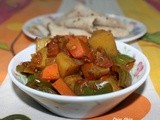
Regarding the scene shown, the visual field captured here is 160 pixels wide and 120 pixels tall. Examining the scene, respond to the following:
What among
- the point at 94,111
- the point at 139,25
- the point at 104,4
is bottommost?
the point at 104,4

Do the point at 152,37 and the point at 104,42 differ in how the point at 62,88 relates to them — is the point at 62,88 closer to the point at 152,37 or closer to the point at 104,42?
the point at 104,42

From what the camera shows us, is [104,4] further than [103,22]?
Yes

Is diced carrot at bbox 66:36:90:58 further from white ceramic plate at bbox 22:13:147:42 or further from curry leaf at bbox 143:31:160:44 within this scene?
curry leaf at bbox 143:31:160:44

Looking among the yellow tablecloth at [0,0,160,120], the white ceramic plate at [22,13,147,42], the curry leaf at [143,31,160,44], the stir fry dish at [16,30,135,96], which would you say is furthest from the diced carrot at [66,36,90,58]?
the curry leaf at [143,31,160,44]

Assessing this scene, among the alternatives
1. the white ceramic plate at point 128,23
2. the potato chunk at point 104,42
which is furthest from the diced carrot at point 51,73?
the white ceramic plate at point 128,23

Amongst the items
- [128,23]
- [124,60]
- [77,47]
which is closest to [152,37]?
[128,23]

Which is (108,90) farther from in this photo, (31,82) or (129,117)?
(31,82)

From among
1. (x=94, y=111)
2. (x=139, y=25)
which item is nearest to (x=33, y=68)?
(x=94, y=111)
